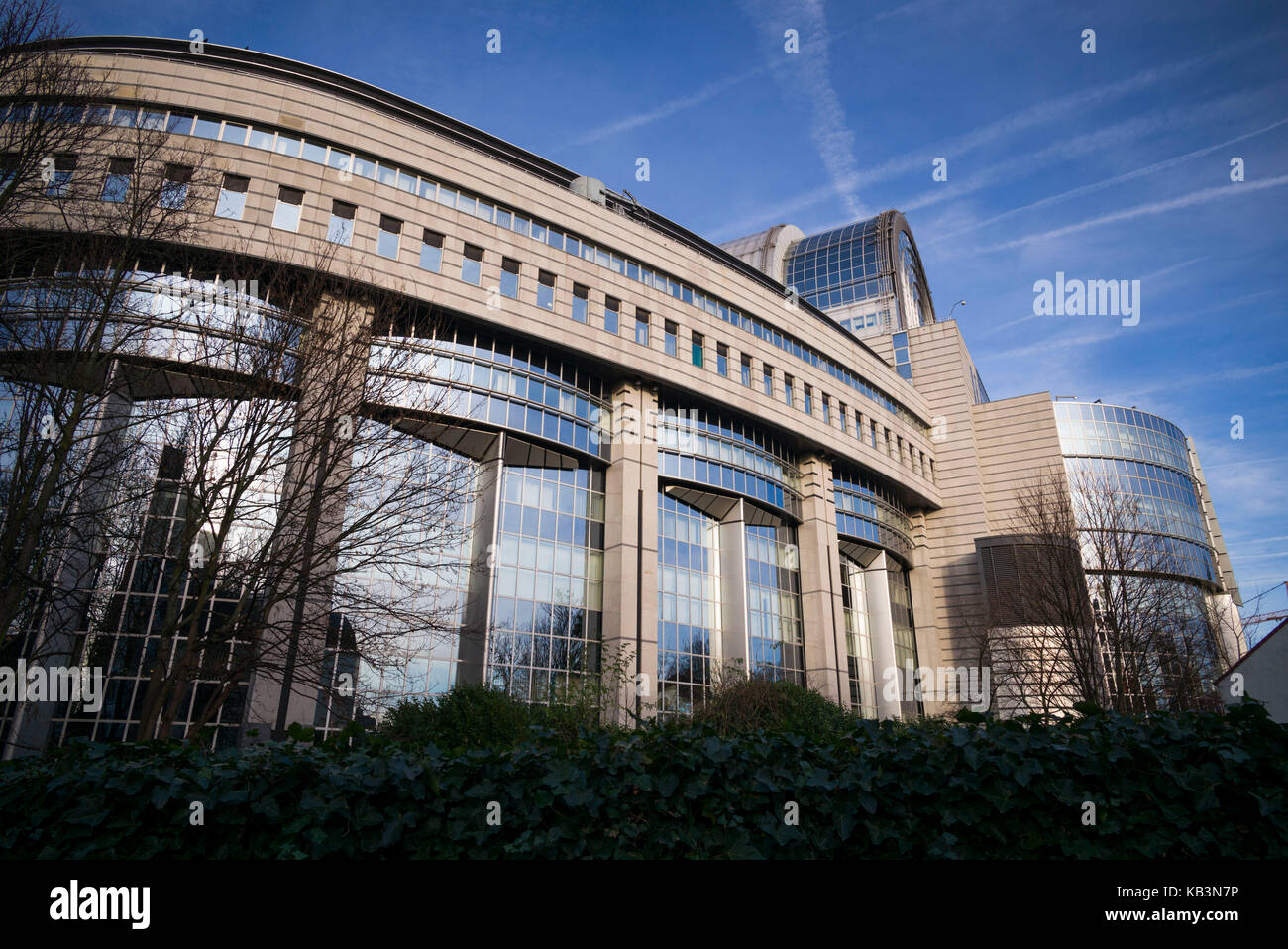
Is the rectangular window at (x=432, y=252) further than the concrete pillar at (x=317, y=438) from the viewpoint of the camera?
Yes

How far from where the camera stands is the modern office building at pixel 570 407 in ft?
79.4

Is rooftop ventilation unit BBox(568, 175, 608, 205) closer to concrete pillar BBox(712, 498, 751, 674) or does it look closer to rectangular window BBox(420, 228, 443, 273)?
rectangular window BBox(420, 228, 443, 273)

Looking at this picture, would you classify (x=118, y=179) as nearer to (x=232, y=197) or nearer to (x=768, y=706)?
(x=232, y=197)

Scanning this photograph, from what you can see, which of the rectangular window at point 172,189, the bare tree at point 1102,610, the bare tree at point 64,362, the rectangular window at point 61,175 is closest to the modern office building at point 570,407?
the rectangular window at point 61,175

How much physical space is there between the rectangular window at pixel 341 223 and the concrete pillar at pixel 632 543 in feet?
39.1

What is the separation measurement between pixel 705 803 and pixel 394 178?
1072 inches

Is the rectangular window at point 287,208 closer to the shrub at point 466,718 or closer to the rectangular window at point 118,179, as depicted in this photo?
the rectangular window at point 118,179

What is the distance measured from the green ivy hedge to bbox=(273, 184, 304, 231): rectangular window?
22873mm

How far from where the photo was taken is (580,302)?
30.3 meters

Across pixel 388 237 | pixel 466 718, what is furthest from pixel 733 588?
pixel 388 237

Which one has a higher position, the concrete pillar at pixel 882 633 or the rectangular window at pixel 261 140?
the rectangular window at pixel 261 140
